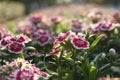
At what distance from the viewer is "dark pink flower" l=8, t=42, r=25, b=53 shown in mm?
3468

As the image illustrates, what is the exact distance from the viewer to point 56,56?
3.50 metres

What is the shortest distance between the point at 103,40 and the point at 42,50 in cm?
68

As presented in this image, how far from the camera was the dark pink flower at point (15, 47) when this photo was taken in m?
3.47

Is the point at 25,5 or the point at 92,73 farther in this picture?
the point at 25,5

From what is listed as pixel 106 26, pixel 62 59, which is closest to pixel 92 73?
pixel 62 59

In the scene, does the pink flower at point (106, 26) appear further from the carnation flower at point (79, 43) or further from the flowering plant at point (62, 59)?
the carnation flower at point (79, 43)

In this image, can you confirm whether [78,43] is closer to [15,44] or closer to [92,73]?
[92,73]

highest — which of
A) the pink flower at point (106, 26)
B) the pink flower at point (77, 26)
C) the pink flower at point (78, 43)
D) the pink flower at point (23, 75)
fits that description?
the pink flower at point (77, 26)

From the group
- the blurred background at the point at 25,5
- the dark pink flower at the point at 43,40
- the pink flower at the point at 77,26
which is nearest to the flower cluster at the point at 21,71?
the dark pink flower at the point at 43,40

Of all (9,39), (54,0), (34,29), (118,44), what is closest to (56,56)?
(9,39)

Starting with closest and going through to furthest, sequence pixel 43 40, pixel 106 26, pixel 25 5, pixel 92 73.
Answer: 1. pixel 92 73
2. pixel 106 26
3. pixel 43 40
4. pixel 25 5

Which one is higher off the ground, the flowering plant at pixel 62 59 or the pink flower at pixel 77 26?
the pink flower at pixel 77 26

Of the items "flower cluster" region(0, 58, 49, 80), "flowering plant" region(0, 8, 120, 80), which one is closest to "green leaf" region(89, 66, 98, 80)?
"flowering plant" region(0, 8, 120, 80)

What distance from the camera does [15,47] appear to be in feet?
11.5
